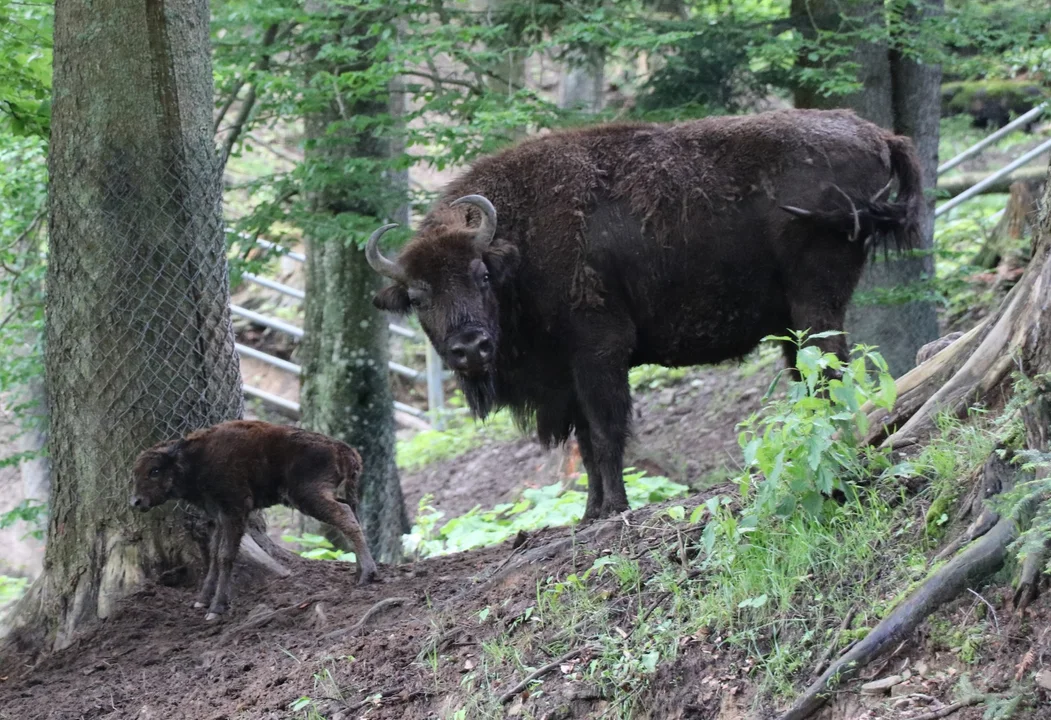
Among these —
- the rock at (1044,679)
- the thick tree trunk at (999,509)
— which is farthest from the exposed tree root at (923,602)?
the rock at (1044,679)

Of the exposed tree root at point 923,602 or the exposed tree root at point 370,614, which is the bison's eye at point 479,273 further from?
the exposed tree root at point 923,602

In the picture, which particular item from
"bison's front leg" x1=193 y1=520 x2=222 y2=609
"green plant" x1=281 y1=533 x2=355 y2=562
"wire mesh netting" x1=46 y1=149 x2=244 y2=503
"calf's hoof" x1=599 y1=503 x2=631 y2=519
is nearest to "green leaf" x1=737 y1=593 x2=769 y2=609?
"calf's hoof" x1=599 y1=503 x2=631 y2=519

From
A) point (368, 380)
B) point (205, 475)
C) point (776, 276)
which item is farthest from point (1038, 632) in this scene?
point (368, 380)

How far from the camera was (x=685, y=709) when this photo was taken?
4.11m

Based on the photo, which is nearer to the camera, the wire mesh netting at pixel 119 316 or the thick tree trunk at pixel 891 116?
the wire mesh netting at pixel 119 316

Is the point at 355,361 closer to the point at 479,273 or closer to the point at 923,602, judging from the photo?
the point at 479,273

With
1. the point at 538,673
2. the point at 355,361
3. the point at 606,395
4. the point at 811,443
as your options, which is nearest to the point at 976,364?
the point at 811,443

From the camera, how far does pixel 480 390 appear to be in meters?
7.32

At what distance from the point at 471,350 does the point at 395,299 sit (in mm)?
836

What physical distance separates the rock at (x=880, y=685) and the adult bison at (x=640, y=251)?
3229mm

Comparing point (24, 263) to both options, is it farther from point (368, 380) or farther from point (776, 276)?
point (776, 276)

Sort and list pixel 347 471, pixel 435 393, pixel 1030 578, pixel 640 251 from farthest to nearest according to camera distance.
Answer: pixel 435 393 < pixel 640 251 < pixel 347 471 < pixel 1030 578

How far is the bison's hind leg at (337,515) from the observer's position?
6.59 metres

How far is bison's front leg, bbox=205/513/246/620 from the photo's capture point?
6332 millimetres
